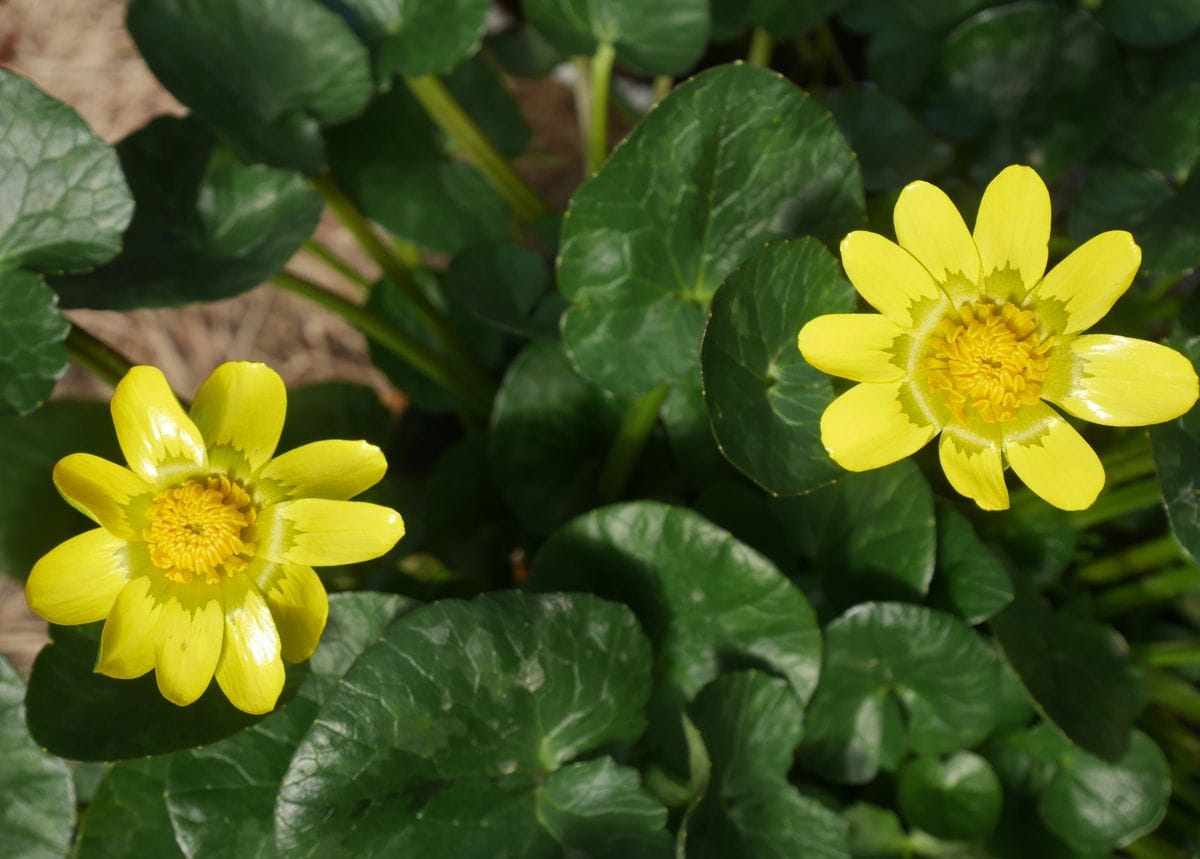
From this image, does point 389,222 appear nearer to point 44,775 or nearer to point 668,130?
point 668,130

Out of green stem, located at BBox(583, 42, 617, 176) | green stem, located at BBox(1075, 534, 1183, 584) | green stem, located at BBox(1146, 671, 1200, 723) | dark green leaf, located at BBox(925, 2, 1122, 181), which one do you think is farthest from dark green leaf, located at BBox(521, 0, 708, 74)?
green stem, located at BBox(1146, 671, 1200, 723)

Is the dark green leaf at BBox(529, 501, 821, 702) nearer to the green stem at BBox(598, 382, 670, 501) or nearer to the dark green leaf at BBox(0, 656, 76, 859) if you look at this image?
the green stem at BBox(598, 382, 670, 501)

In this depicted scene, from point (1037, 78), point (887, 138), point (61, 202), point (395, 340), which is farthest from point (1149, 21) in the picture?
point (61, 202)

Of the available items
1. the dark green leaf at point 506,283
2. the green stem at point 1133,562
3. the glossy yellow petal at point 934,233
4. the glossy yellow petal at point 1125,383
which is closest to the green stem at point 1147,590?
the green stem at point 1133,562

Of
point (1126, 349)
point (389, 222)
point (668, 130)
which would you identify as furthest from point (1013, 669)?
point (389, 222)

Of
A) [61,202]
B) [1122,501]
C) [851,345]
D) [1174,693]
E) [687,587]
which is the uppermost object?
[61,202]

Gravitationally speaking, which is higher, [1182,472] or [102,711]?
[102,711]

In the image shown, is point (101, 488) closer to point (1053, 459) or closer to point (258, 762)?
point (258, 762)
